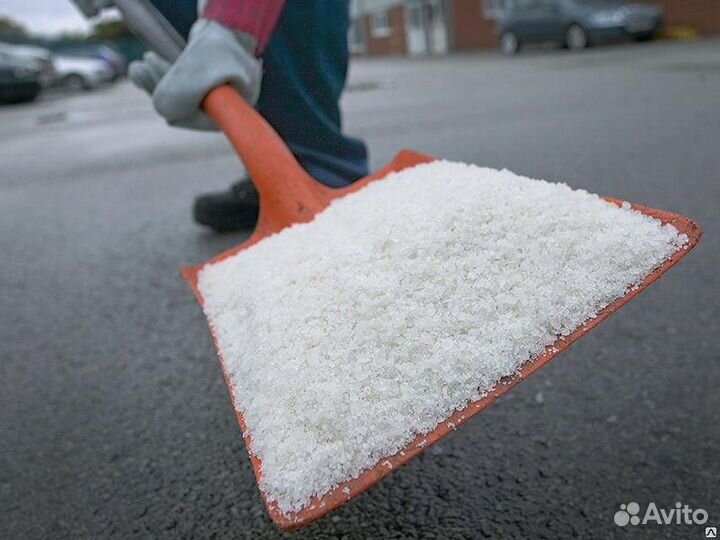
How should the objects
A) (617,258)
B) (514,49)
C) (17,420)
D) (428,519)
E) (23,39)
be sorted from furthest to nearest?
(23,39) → (514,49) → (17,420) → (428,519) → (617,258)

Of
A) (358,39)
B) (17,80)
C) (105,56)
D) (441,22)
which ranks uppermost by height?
(17,80)

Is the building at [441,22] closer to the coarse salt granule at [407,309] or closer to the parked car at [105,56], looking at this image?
the parked car at [105,56]

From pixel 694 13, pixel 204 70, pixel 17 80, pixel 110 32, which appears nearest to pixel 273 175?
pixel 204 70

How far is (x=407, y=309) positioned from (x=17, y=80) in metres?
15.3

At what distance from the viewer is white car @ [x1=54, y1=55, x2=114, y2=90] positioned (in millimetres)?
18234

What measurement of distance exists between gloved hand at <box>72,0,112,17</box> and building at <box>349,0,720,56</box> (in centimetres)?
1398

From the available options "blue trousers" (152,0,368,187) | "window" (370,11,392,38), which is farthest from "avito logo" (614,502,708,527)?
"window" (370,11,392,38)

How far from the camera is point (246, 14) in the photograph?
4.92 ft

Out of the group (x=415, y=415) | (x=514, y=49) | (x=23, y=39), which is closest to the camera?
(x=415, y=415)

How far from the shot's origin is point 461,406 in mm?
792

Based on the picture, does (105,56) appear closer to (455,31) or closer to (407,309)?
(455,31)

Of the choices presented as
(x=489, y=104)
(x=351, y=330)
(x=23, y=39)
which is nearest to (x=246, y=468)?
(x=351, y=330)

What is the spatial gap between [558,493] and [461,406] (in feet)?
1.30

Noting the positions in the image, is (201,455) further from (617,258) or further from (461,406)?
(617,258)
